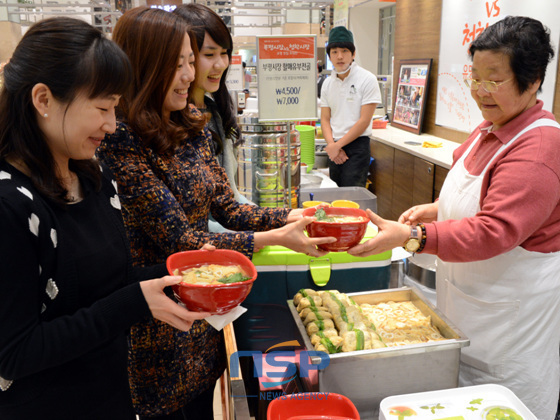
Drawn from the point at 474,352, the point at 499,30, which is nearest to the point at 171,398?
the point at 474,352

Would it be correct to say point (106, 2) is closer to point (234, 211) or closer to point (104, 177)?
point (234, 211)

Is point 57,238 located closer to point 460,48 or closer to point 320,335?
point 320,335

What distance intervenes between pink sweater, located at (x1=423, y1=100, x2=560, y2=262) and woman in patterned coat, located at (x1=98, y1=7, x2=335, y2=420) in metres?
0.38

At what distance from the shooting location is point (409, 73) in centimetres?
620

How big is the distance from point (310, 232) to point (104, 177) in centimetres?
67

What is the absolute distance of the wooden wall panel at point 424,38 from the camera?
5461 mm

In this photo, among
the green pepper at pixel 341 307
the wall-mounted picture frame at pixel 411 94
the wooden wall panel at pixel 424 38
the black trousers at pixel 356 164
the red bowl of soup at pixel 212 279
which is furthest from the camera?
the wall-mounted picture frame at pixel 411 94

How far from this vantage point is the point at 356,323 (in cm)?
145

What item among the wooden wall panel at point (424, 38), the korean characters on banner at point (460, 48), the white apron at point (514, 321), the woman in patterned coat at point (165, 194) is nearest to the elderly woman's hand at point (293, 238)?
the woman in patterned coat at point (165, 194)

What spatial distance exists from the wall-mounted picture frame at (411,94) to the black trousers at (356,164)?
1246mm

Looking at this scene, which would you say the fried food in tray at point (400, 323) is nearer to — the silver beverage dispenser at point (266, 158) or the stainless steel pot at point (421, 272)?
the stainless steel pot at point (421, 272)

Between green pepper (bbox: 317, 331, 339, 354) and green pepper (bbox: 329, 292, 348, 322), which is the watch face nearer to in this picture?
green pepper (bbox: 329, 292, 348, 322)

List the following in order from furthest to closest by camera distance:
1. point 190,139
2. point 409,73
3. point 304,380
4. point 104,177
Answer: point 409,73
point 190,139
point 304,380
point 104,177

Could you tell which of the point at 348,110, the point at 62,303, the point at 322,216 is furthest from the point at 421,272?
the point at 348,110
